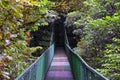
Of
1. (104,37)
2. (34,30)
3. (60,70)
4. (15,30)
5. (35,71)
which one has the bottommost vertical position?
(60,70)

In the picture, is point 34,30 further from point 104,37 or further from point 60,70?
point 60,70

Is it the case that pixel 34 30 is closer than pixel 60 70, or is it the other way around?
pixel 34 30

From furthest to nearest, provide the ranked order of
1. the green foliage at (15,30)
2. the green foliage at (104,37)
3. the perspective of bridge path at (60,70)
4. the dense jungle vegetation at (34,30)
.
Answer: the green foliage at (104,37)
the perspective of bridge path at (60,70)
the dense jungle vegetation at (34,30)
the green foliage at (15,30)

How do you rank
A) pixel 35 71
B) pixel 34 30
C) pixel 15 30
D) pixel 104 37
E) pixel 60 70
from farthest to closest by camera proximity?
pixel 60 70, pixel 104 37, pixel 34 30, pixel 35 71, pixel 15 30

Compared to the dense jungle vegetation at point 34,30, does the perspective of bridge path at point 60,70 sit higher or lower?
lower

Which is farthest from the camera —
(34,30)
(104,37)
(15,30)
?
(104,37)

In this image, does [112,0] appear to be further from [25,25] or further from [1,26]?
[1,26]

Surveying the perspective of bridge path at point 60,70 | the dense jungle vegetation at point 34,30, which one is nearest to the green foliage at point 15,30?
the dense jungle vegetation at point 34,30

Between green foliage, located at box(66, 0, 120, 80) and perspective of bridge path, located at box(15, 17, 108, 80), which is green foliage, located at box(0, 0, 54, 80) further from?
green foliage, located at box(66, 0, 120, 80)

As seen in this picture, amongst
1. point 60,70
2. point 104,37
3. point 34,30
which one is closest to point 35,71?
point 34,30

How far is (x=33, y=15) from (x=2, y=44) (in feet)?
13.8

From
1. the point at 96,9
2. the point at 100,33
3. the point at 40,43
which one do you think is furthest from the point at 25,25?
the point at 40,43

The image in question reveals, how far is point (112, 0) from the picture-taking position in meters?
7.99

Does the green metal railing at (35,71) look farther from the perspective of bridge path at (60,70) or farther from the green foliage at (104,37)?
the green foliage at (104,37)
